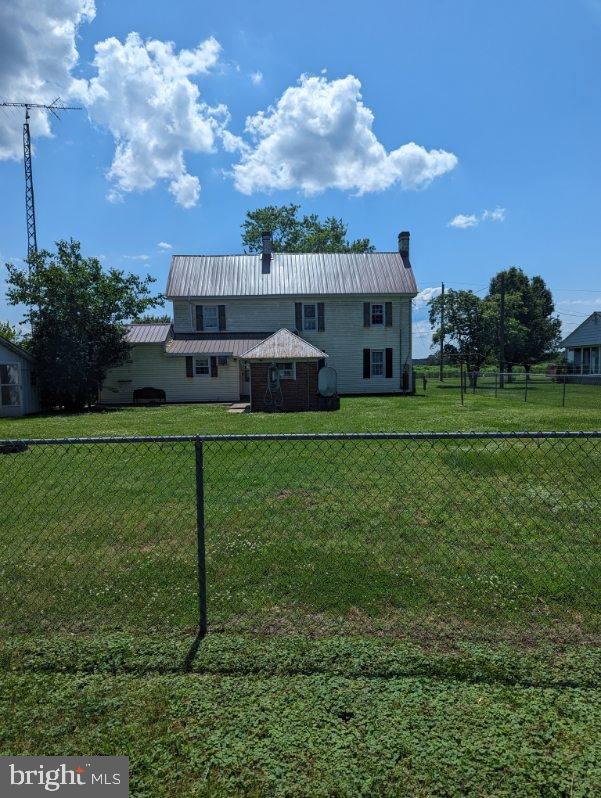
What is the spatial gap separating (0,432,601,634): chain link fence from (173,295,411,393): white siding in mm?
18387

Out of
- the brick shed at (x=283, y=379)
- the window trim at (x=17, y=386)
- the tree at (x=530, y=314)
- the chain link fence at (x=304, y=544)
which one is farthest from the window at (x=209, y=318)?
the tree at (x=530, y=314)

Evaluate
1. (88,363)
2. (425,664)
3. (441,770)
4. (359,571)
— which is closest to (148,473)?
(359,571)

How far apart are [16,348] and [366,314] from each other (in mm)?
16640

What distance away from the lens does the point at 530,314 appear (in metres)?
52.7

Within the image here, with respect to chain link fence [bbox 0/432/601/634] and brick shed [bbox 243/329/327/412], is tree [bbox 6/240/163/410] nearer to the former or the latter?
brick shed [bbox 243/329/327/412]

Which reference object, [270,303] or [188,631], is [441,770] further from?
[270,303]

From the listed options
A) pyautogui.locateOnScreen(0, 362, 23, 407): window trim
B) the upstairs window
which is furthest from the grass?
the upstairs window

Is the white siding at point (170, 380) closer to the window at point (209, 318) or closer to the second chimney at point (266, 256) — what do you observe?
the window at point (209, 318)

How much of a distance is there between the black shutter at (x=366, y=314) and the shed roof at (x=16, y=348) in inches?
633

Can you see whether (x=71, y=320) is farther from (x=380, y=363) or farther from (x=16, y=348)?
(x=380, y=363)

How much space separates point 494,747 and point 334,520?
3189mm

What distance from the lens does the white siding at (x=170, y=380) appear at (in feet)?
78.6

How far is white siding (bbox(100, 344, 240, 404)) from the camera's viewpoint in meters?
24.0

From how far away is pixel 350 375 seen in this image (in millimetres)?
26359
